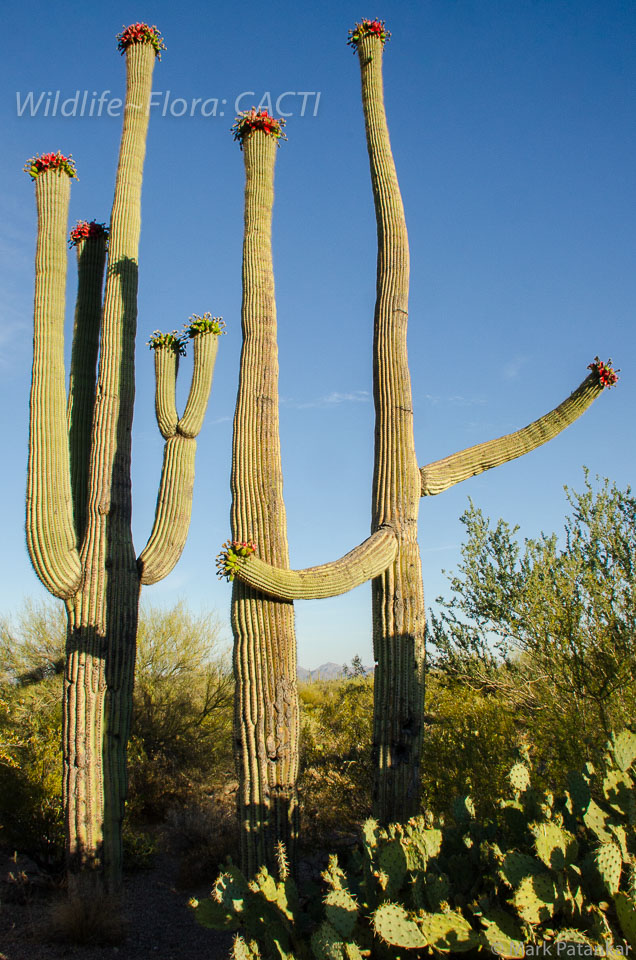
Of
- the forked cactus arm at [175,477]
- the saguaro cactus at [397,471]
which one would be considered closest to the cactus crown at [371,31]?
the saguaro cactus at [397,471]

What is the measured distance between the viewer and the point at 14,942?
625 centimetres

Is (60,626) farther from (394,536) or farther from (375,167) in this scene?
(375,167)

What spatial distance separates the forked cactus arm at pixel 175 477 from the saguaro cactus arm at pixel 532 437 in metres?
3.25

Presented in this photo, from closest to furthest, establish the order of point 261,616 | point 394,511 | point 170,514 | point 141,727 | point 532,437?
point 261,616 → point 394,511 → point 532,437 → point 170,514 → point 141,727

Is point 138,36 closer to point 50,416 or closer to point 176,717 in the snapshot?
point 50,416

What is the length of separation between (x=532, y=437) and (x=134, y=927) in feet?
21.8

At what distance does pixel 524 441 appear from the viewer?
21.2ft

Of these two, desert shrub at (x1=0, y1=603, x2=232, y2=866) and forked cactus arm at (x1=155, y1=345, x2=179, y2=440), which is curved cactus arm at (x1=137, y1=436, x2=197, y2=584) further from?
desert shrub at (x1=0, y1=603, x2=232, y2=866)

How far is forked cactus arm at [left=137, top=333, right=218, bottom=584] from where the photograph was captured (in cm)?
762

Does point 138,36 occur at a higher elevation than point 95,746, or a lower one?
higher

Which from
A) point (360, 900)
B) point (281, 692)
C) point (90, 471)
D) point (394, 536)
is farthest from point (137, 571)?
point (360, 900)

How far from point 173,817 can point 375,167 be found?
370 inches

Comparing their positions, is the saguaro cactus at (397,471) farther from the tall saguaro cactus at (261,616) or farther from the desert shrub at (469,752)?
the desert shrub at (469,752)

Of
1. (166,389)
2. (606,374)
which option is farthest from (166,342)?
(606,374)
